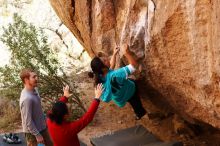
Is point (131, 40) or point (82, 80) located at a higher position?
point (131, 40)

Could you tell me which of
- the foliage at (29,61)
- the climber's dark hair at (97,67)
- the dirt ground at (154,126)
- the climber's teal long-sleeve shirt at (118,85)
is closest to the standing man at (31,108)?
the climber's dark hair at (97,67)

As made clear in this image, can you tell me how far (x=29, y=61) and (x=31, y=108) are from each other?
12.3 ft

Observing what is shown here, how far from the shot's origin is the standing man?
17.2ft

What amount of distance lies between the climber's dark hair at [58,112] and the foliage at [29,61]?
4547mm

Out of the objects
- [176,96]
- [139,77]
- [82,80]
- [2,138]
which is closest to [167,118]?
[139,77]

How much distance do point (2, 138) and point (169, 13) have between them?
4.95m

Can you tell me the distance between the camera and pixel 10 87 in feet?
30.3

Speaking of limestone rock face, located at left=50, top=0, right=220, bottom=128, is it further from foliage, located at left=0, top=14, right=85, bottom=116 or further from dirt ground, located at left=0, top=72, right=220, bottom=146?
foliage, located at left=0, top=14, right=85, bottom=116

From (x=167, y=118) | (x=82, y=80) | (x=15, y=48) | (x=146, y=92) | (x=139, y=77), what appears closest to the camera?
(x=139, y=77)

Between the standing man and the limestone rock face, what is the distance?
54.2 inches

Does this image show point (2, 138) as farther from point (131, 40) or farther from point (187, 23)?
point (187, 23)

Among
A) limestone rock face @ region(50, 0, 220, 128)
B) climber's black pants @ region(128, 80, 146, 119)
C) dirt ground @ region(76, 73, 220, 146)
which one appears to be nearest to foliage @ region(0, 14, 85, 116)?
dirt ground @ region(76, 73, 220, 146)

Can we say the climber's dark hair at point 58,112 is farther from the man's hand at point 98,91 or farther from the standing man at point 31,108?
the standing man at point 31,108

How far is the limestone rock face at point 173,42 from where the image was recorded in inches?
156
